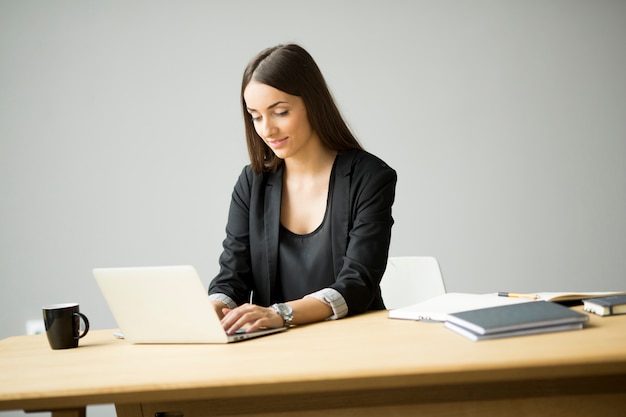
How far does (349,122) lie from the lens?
3504 mm

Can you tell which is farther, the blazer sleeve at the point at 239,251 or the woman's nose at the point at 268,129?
the blazer sleeve at the point at 239,251

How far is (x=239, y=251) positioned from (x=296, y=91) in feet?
1.68

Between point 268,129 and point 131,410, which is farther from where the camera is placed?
point 268,129

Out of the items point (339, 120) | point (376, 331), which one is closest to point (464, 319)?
point (376, 331)

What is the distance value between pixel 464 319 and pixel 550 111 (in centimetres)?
253

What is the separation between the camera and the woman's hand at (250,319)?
1477 mm

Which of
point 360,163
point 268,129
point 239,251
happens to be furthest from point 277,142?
point 239,251

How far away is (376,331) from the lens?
144 centimetres

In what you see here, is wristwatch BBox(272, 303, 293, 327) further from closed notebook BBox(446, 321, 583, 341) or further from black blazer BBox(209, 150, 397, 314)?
closed notebook BBox(446, 321, 583, 341)

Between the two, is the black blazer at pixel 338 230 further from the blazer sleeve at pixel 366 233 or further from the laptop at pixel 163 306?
the laptop at pixel 163 306

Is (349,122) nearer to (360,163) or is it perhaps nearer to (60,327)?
(360,163)

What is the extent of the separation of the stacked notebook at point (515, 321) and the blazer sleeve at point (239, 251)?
810 millimetres

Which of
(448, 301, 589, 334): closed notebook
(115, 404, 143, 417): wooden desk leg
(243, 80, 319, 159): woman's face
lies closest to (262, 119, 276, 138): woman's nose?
(243, 80, 319, 159): woman's face

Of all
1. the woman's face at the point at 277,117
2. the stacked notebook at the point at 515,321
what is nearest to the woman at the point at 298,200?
the woman's face at the point at 277,117
